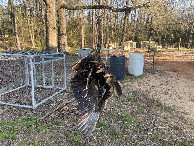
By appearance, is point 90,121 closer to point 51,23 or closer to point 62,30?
point 51,23

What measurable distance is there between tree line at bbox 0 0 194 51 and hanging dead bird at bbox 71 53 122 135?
13 centimetres

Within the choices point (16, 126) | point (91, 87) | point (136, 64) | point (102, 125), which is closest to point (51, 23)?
point (136, 64)

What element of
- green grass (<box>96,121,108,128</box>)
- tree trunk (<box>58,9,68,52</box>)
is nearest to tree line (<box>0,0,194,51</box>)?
tree trunk (<box>58,9,68,52</box>)

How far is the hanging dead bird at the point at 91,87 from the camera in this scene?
909mm

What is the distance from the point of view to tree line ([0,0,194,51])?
9047 mm

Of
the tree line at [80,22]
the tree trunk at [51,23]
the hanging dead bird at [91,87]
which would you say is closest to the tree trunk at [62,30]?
the tree line at [80,22]

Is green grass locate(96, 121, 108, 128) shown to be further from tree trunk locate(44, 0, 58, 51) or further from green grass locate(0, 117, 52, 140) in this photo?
tree trunk locate(44, 0, 58, 51)

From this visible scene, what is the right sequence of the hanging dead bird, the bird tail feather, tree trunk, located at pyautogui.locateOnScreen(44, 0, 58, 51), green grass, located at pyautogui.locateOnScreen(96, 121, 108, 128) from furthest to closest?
tree trunk, located at pyautogui.locateOnScreen(44, 0, 58, 51) → green grass, located at pyautogui.locateOnScreen(96, 121, 108, 128) → the bird tail feather → the hanging dead bird

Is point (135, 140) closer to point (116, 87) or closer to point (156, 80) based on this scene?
point (116, 87)

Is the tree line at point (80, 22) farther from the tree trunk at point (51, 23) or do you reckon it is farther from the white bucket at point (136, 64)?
the white bucket at point (136, 64)

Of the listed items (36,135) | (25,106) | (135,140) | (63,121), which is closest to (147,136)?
(135,140)

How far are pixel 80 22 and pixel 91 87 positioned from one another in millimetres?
16665

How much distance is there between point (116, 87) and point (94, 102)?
165 millimetres

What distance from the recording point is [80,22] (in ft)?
54.7
